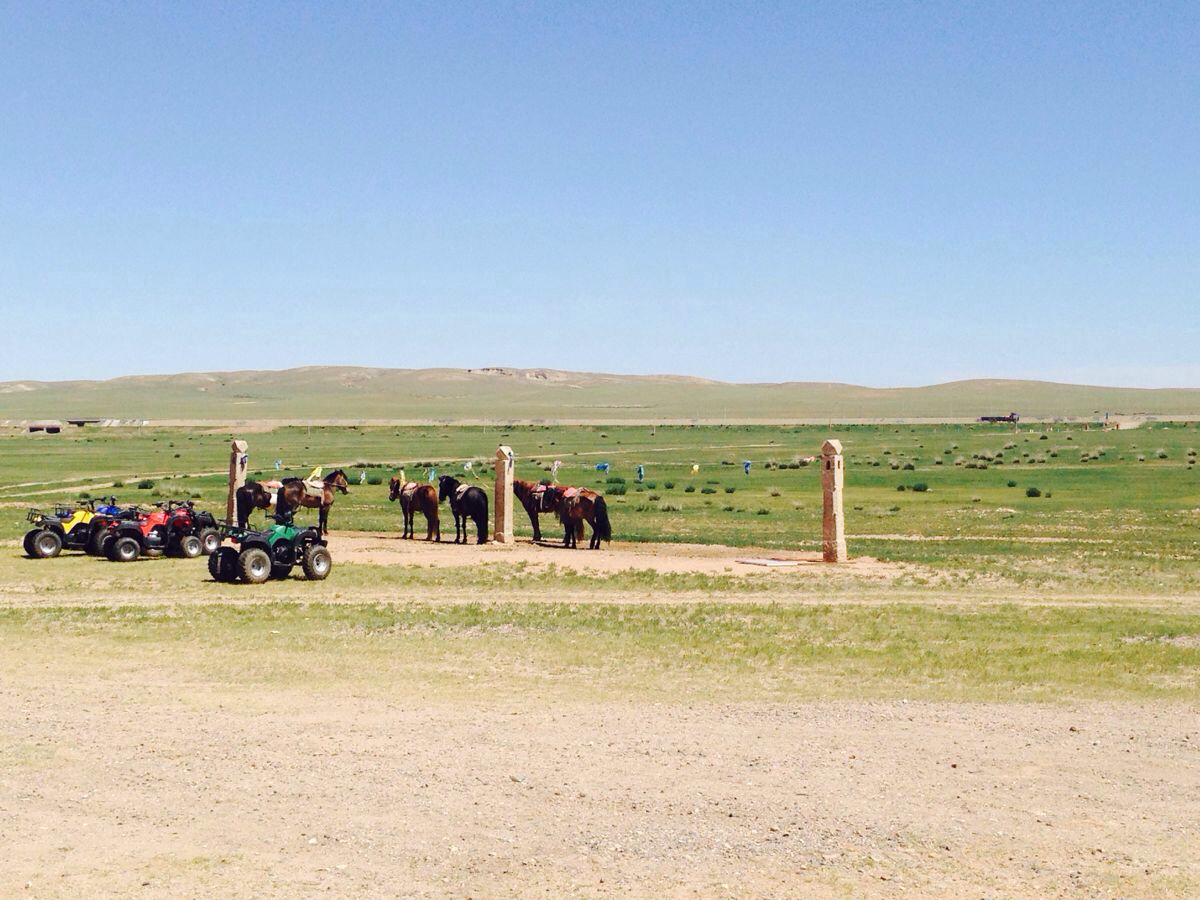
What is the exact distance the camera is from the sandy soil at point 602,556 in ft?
86.1

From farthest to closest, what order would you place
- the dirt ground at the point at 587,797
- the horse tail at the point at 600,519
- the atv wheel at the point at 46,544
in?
the horse tail at the point at 600,519 < the atv wheel at the point at 46,544 < the dirt ground at the point at 587,797

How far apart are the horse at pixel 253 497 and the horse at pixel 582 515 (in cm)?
698

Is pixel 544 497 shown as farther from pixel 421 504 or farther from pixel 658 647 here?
pixel 658 647

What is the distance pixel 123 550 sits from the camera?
89.1ft

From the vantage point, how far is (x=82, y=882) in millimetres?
8211

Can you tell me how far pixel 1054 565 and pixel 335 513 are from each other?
23384mm

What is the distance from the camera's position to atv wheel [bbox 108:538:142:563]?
88.9 feet

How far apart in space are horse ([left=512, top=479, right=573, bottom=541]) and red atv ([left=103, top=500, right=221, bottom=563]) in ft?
24.6

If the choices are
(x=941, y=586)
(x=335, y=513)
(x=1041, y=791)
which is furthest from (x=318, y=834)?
(x=335, y=513)

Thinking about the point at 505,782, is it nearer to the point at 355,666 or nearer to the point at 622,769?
the point at 622,769

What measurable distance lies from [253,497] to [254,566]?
9524mm

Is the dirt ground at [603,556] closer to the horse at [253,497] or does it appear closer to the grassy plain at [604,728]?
the grassy plain at [604,728]

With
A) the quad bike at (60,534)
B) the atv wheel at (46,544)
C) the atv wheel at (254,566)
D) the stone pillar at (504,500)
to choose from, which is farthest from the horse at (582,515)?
the atv wheel at (46,544)

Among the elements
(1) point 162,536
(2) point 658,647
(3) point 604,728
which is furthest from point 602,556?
(3) point 604,728
